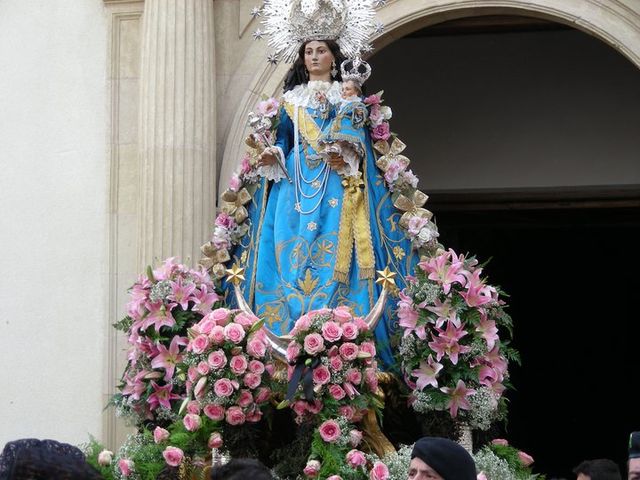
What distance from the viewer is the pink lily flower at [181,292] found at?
8.22 m

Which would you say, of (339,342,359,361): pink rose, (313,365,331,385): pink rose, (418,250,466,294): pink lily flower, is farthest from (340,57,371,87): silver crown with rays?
(313,365,331,385): pink rose

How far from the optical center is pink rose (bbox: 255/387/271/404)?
24.1ft

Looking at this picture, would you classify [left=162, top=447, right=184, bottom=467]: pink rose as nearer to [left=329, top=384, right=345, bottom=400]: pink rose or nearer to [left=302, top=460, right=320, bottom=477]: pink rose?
[left=302, top=460, right=320, bottom=477]: pink rose

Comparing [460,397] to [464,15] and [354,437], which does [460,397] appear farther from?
[464,15]

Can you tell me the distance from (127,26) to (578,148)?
138 inches

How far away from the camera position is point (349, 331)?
7.22m

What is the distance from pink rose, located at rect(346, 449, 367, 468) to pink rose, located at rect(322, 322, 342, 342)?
20.6 inches

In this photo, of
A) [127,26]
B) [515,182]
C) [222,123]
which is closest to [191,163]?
[222,123]

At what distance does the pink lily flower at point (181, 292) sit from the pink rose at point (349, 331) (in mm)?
1268

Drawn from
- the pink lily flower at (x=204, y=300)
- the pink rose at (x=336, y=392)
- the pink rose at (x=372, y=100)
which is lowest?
the pink rose at (x=336, y=392)

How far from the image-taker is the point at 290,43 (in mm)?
8414

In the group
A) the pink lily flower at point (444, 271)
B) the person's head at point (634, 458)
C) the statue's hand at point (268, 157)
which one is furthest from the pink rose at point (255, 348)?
the person's head at point (634, 458)

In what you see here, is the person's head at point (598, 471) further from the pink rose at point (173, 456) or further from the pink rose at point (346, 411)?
the pink rose at point (173, 456)

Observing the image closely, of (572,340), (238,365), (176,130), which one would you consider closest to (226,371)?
(238,365)
